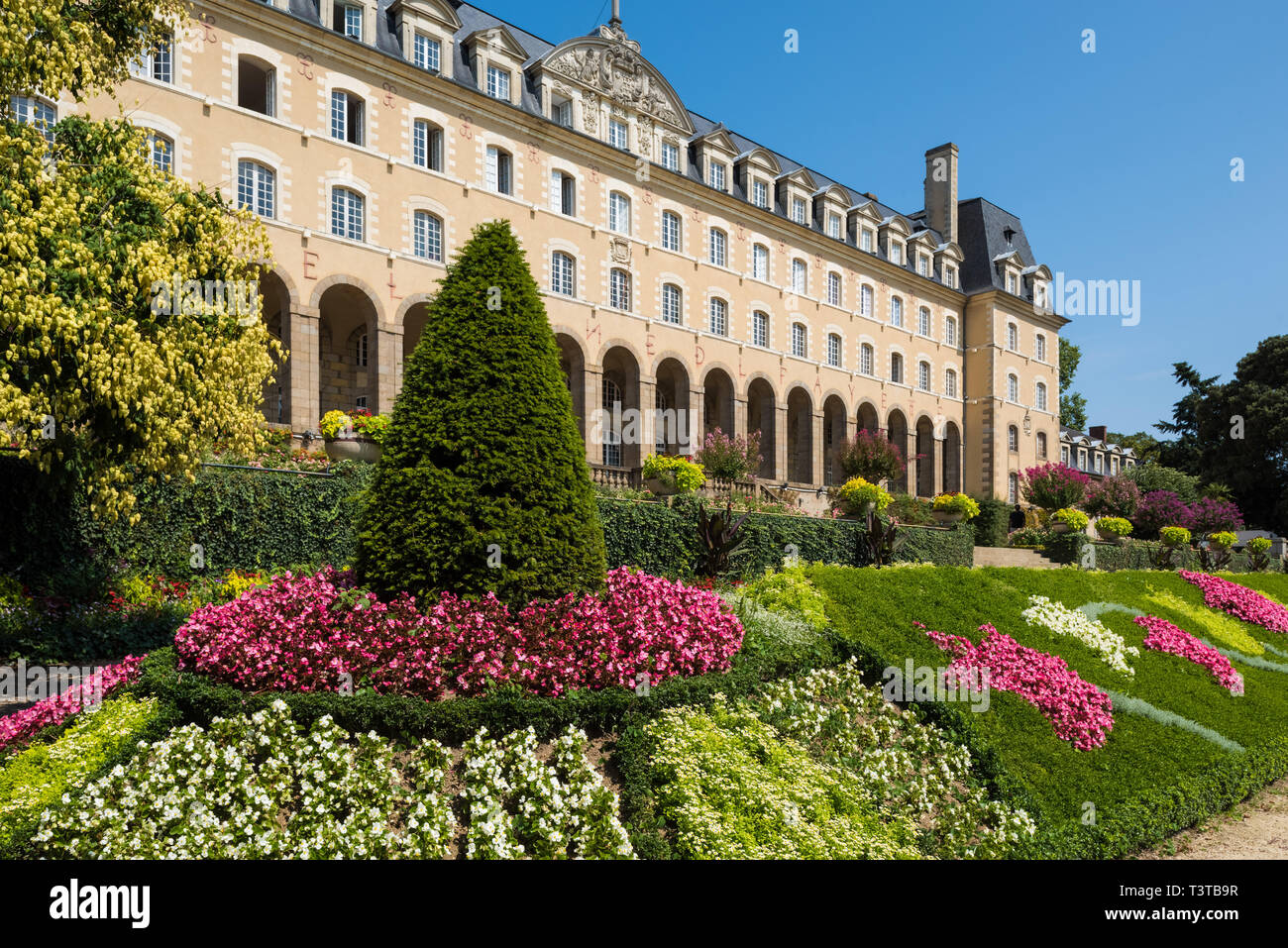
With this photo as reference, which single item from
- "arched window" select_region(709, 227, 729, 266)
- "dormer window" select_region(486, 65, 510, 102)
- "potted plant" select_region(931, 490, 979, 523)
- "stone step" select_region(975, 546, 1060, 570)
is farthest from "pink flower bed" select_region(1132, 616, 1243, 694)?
"arched window" select_region(709, 227, 729, 266)

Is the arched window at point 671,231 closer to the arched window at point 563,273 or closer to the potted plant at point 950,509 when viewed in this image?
the arched window at point 563,273

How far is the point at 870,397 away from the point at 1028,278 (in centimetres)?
1598

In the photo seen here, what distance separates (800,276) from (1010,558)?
15046mm

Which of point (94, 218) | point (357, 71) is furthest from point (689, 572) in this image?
point (357, 71)

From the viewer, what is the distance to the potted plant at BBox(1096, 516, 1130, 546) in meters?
32.9

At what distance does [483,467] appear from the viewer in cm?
795

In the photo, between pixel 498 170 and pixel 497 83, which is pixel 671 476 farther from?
pixel 497 83

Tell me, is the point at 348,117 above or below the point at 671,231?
above

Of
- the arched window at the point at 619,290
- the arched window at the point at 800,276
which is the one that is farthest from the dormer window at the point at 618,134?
the arched window at the point at 800,276

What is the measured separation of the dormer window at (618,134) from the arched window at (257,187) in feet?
Result: 40.5

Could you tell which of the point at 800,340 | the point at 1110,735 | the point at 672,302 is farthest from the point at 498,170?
the point at 1110,735

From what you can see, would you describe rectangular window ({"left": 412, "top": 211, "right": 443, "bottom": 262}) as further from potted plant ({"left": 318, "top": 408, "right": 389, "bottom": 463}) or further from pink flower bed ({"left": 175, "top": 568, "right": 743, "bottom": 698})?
pink flower bed ({"left": 175, "top": 568, "right": 743, "bottom": 698})

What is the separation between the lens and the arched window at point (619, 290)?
30.3 m

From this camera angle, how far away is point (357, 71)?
955 inches
